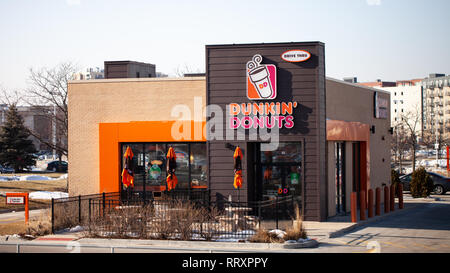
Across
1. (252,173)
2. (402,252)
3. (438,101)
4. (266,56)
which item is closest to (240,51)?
(266,56)

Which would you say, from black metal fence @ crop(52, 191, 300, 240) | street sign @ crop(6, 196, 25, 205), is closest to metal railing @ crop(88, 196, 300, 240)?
black metal fence @ crop(52, 191, 300, 240)

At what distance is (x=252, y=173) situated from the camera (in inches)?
895

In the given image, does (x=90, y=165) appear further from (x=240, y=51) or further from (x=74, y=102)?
(x=240, y=51)

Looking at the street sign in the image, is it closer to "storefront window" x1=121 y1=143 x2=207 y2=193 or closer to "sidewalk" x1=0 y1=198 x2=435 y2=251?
"sidewalk" x1=0 y1=198 x2=435 y2=251

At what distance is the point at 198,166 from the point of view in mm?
23156

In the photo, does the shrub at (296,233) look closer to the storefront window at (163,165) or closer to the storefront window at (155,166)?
the storefront window at (163,165)

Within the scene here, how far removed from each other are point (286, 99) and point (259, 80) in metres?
1.29

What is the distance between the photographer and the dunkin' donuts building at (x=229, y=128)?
2173 centimetres

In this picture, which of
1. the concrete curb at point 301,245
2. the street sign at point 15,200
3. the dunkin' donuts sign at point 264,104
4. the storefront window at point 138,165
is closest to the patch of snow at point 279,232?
the concrete curb at point 301,245

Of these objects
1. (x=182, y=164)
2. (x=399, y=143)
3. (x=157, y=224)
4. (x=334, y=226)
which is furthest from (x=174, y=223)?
(x=399, y=143)

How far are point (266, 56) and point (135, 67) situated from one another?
785cm

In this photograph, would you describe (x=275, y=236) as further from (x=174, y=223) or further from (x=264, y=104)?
(x=264, y=104)

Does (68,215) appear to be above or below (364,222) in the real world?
above

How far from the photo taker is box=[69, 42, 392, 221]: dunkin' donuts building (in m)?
21.7
